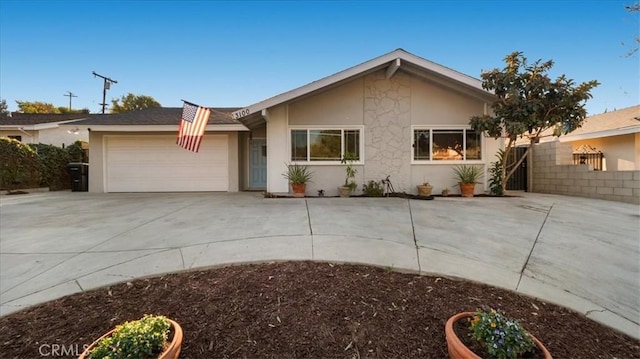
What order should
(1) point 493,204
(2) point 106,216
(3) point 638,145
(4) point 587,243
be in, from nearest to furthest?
(4) point 587,243 < (2) point 106,216 < (1) point 493,204 < (3) point 638,145

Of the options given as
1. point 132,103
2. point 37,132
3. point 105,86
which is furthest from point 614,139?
point 132,103

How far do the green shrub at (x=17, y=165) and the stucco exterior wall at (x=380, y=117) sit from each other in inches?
420

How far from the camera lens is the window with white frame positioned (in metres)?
9.82

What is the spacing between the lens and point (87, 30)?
11.5 meters

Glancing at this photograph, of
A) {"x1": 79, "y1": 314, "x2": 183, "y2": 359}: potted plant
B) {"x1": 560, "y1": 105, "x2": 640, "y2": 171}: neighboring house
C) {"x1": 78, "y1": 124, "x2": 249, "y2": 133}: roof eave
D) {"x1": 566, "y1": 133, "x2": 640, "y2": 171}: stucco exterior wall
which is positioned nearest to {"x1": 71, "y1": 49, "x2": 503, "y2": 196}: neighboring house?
{"x1": 78, "y1": 124, "x2": 249, "y2": 133}: roof eave

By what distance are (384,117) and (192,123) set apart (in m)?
5.88

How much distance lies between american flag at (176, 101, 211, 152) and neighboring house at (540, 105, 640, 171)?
11896 millimetres

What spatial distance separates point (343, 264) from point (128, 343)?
7.60ft

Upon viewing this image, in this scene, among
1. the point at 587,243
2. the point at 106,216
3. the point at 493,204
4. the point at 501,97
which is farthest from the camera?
the point at 501,97

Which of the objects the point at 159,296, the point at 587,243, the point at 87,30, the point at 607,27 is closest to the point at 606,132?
the point at 607,27

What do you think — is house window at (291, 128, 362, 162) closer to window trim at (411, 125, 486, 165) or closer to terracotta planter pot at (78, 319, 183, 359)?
window trim at (411, 125, 486, 165)

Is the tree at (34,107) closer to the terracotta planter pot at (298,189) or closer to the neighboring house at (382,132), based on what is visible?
the neighboring house at (382,132)

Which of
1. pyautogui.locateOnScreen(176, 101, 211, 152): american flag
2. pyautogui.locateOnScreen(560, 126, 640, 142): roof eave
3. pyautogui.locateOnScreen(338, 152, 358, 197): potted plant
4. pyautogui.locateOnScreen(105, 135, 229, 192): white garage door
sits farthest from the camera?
pyautogui.locateOnScreen(105, 135, 229, 192): white garage door

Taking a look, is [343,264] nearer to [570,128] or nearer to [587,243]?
A: [587,243]
